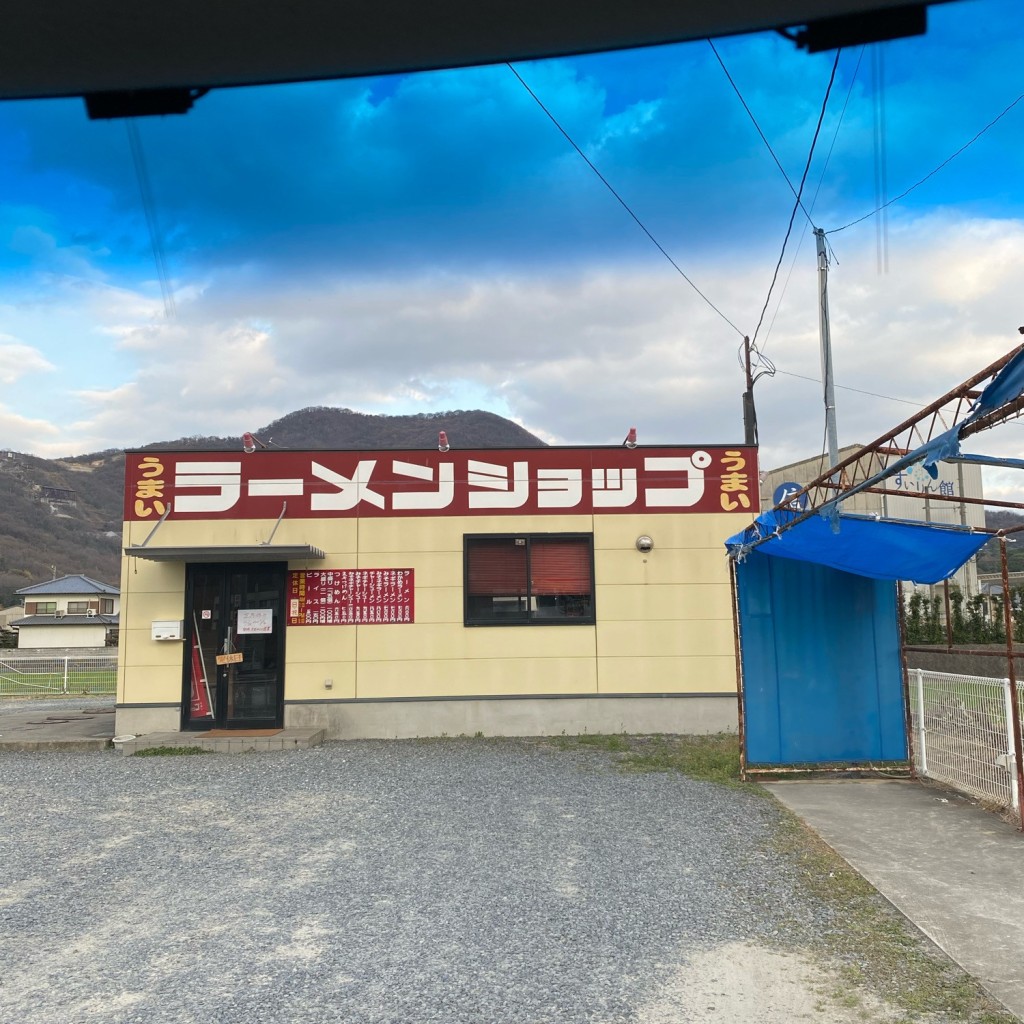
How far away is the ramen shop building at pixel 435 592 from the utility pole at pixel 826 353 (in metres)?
3.47

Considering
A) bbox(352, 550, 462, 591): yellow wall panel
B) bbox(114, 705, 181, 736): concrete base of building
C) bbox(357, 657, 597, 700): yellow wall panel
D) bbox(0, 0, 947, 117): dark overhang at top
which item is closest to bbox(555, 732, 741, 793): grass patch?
bbox(357, 657, 597, 700): yellow wall panel

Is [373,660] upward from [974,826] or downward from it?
upward

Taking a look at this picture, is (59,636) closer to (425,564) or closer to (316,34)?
(425,564)

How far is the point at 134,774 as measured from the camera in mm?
8328

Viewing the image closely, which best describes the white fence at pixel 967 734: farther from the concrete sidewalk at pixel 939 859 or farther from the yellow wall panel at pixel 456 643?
the yellow wall panel at pixel 456 643

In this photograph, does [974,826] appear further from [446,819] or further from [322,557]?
[322,557]

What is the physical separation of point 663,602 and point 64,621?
45958 mm

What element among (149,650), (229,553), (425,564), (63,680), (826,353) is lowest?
(63,680)

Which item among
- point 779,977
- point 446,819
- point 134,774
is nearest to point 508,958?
point 779,977

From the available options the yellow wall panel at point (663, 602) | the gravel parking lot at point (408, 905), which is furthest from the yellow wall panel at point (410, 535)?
the gravel parking lot at point (408, 905)

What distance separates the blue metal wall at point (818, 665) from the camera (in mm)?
7664

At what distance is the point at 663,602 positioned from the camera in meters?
10.6

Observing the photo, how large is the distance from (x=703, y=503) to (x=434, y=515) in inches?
141

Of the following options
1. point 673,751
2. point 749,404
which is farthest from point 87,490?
point 673,751
